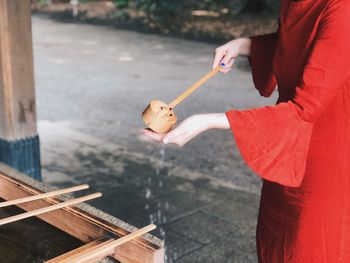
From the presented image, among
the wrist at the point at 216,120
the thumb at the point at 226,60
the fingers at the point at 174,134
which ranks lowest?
the fingers at the point at 174,134

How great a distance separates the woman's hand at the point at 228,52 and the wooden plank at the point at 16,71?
193cm

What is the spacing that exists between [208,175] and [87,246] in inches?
134

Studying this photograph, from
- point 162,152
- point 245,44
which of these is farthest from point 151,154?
point 245,44

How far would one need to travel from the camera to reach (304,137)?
161 centimetres

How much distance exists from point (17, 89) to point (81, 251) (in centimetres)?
239

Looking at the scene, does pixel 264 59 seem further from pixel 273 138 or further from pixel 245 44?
pixel 273 138

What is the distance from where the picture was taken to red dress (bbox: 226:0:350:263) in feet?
5.01

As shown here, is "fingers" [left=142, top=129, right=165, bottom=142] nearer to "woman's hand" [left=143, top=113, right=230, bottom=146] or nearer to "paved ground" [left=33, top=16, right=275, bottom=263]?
"woman's hand" [left=143, top=113, right=230, bottom=146]

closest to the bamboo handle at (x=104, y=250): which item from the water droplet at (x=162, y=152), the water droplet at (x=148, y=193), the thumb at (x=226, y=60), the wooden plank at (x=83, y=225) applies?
the wooden plank at (x=83, y=225)

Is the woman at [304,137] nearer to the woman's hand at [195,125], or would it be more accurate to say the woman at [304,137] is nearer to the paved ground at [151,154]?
the woman's hand at [195,125]

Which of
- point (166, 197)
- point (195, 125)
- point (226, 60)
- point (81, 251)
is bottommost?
point (166, 197)

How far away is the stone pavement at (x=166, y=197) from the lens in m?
3.53

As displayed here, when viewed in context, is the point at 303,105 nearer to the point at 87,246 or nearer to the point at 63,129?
the point at 87,246

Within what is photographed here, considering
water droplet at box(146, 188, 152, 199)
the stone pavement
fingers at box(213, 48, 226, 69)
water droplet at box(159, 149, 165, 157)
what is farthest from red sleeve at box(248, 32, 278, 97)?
water droplet at box(159, 149, 165, 157)
